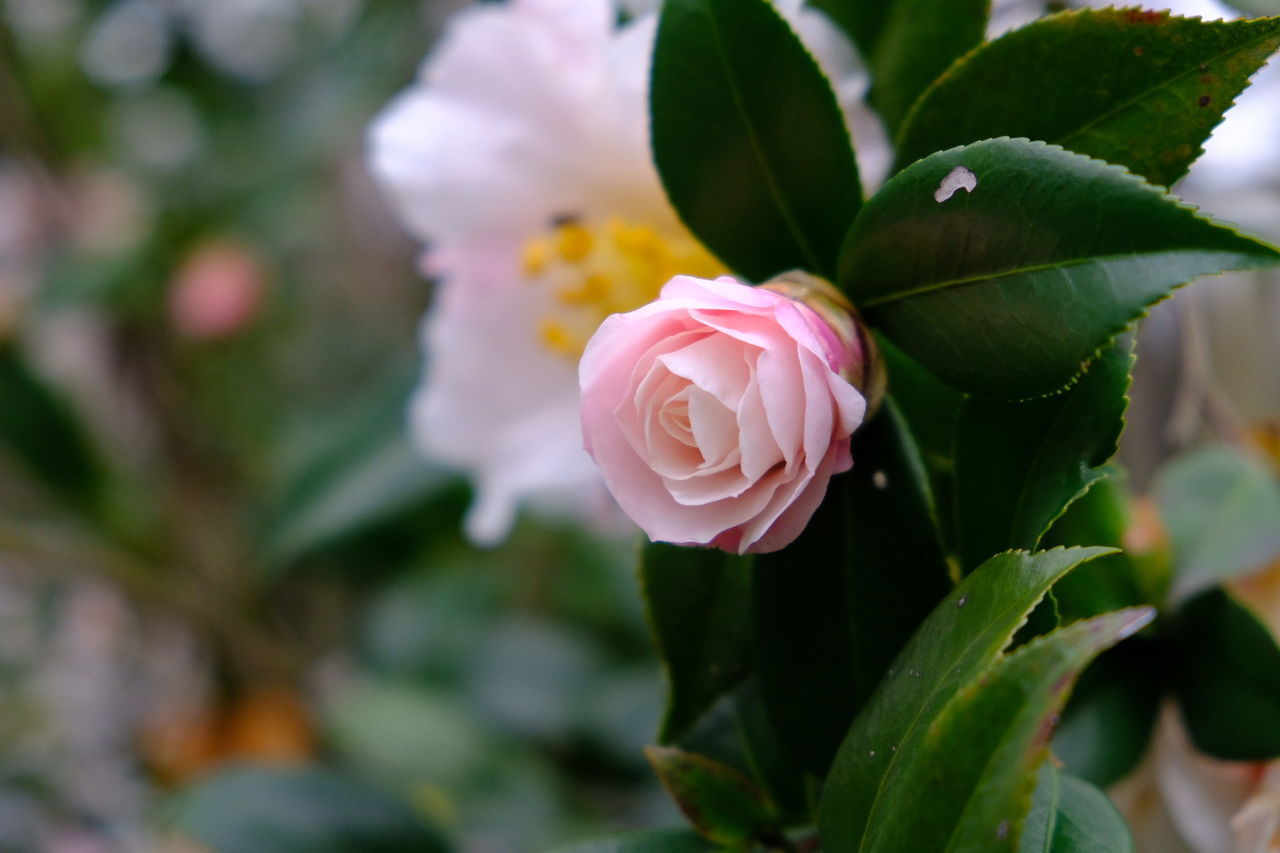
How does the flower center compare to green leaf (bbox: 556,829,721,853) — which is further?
the flower center

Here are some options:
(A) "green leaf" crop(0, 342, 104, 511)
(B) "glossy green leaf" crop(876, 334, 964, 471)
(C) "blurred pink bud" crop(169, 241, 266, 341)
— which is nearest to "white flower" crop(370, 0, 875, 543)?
(B) "glossy green leaf" crop(876, 334, 964, 471)

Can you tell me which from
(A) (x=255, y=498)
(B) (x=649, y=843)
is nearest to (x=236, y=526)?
(A) (x=255, y=498)

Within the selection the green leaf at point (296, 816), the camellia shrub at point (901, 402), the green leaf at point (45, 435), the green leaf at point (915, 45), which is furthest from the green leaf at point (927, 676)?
the green leaf at point (45, 435)

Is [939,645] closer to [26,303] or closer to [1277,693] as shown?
[1277,693]

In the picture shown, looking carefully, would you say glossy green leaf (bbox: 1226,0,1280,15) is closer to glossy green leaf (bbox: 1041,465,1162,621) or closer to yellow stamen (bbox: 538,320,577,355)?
glossy green leaf (bbox: 1041,465,1162,621)

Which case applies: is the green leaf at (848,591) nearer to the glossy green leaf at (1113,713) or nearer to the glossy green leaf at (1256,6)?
the glossy green leaf at (1113,713)

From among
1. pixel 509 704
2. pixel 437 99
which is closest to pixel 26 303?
pixel 509 704
